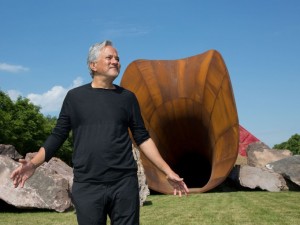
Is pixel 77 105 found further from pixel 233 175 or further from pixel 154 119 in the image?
pixel 233 175

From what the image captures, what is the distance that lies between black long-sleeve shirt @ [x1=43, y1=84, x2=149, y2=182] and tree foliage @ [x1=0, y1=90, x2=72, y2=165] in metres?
26.7

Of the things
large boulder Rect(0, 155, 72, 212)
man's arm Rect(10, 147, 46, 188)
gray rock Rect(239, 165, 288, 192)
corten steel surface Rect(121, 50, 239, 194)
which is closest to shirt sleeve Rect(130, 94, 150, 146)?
man's arm Rect(10, 147, 46, 188)

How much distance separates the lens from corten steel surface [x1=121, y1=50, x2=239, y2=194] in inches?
438

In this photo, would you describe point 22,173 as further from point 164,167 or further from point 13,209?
point 13,209

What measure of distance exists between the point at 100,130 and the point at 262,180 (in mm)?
Answer: 10952

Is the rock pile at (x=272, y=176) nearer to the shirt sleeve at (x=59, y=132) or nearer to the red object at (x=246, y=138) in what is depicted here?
the shirt sleeve at (x=59, y=132)

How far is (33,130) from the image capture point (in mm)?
32156

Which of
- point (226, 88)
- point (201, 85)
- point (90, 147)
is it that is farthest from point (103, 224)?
point (201, 85)

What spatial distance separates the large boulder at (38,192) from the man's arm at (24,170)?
16.8 feet

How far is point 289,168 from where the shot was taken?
13.3 m

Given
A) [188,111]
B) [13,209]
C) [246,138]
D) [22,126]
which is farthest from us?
[22,126]

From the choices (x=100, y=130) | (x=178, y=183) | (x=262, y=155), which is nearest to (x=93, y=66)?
(x=100, y=130)

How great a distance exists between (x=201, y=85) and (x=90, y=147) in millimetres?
9687

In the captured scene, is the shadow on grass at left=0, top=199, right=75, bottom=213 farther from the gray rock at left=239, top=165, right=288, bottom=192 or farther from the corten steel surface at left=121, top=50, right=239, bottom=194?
the gray rock at left=239, top=165, right=288, bottom=192
